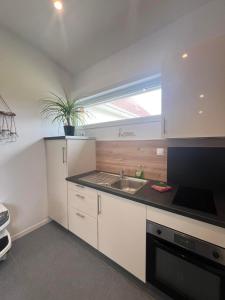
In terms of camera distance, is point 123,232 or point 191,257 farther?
point 123,232

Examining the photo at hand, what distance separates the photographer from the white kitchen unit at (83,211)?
1578 millimetres

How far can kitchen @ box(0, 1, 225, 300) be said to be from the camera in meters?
1.04

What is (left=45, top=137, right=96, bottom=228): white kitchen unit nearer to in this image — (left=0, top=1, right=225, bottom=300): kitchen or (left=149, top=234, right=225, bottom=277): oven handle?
(left=0, top=1, right=225, bottom=300): kitchen

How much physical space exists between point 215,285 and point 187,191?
654 mm

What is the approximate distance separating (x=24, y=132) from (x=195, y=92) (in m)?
2.07

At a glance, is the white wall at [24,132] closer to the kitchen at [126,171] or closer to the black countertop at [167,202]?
the kitchen at [126,171]

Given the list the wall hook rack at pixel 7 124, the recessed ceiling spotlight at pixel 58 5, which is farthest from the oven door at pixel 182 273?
the recessed ceiling spotlight at pixel 58 5

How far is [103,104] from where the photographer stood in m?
2.38

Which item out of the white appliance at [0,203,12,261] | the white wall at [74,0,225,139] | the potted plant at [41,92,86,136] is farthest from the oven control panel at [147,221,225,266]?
the potted plant at [41,92,86,136]

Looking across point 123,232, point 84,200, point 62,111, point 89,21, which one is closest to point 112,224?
point 123,232

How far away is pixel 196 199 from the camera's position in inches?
46.0

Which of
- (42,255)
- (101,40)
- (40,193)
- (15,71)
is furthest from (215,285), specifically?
(15,71)

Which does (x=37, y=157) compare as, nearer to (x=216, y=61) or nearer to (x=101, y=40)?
(x=101, y=40)

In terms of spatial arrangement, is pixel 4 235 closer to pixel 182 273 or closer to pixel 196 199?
pixel 182 273
